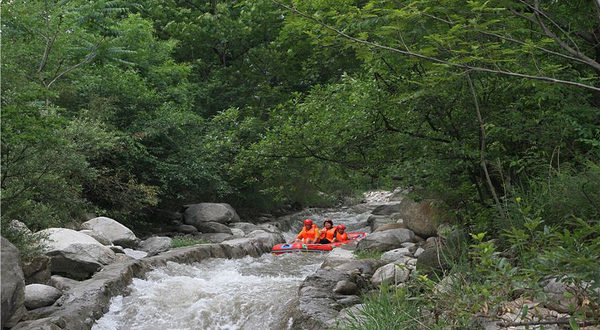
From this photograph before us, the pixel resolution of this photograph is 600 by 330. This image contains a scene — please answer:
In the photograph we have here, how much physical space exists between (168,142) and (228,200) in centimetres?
477

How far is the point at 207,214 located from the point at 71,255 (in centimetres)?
896

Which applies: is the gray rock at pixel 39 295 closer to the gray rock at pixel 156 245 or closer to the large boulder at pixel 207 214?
the gray rock at pixel 156 245

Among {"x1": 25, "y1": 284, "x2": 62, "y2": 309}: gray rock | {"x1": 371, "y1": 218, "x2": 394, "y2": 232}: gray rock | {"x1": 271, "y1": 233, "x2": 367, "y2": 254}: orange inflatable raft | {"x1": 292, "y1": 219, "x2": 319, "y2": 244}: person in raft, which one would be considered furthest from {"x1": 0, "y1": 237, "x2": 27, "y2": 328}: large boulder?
{"x1": 371, "y1": 218, "x2": 394, "y2": 232}: gray rock

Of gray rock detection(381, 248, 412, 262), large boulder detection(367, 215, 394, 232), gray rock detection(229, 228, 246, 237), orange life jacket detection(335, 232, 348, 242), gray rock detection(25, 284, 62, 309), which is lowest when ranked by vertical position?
large boulder detection(367, 215, 394, 232)

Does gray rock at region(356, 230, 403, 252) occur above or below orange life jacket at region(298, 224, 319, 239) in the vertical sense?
above

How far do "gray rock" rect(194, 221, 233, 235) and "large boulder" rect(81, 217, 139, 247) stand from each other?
4326 millimetres

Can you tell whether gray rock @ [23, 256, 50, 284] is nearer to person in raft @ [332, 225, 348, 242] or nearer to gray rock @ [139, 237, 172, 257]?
gray rock @ [139, 237, 172, 257]

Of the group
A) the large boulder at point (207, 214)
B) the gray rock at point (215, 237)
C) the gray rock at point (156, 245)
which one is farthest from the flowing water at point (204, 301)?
the large boulder at point (207, 214)

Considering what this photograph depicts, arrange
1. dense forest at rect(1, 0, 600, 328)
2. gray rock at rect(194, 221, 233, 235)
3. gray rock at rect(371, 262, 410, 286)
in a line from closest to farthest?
dense forest at rect(1, 0, 600, 328), gray rock at rect(371, 262, 410, 286), gray rock at rect(194, 221, 233, 235)

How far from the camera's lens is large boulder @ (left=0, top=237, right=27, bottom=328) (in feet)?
18.1

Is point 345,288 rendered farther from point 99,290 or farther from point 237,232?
point 237,232

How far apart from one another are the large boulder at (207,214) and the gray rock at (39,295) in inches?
402

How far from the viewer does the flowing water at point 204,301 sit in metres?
7.37

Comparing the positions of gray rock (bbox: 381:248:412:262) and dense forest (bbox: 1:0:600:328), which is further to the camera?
gray rock (bbox: 381:248:412:262)
